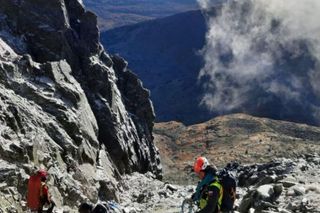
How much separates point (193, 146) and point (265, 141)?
16341mm

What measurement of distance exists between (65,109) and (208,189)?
27377 millimetres

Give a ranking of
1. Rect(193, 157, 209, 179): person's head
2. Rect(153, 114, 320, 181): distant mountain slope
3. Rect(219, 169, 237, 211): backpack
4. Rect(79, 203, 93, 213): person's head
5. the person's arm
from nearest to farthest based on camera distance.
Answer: Rect(79, 203, 93, 213): person's head
the person's arm
Rect(193, 157, 209, 179): person's head
Rect(219, 169, 237, 211): backpack
Rect(153, 114, 320, 181): distant mountain slope

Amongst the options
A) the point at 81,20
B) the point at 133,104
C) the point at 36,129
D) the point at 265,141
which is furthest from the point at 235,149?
the point at 36,129

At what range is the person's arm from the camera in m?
10.9

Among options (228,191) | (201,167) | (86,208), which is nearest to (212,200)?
(201,167)

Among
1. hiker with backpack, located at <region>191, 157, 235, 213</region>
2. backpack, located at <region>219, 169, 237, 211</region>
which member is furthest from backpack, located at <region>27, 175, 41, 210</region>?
hiker with backpack, located at <region>191, 157, 235, 213</region>

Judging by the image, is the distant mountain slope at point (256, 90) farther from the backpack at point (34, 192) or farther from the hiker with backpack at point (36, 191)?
the backpack at point (34, 192)

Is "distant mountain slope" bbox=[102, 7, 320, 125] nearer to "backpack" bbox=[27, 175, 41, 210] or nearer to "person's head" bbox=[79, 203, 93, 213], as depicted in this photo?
"backpack" bbox=[27, 175, 41, 210]

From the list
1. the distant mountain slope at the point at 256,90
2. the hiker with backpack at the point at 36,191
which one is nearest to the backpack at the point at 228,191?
the hiker with backpack at the point at 36,191

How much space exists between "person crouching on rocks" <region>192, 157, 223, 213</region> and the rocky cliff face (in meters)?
12.4

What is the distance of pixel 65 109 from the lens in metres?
37.5

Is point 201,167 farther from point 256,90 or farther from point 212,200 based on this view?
point 256,90

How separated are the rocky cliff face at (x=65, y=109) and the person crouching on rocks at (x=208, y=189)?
12.4 m

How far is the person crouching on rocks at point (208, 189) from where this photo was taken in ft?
35.8
